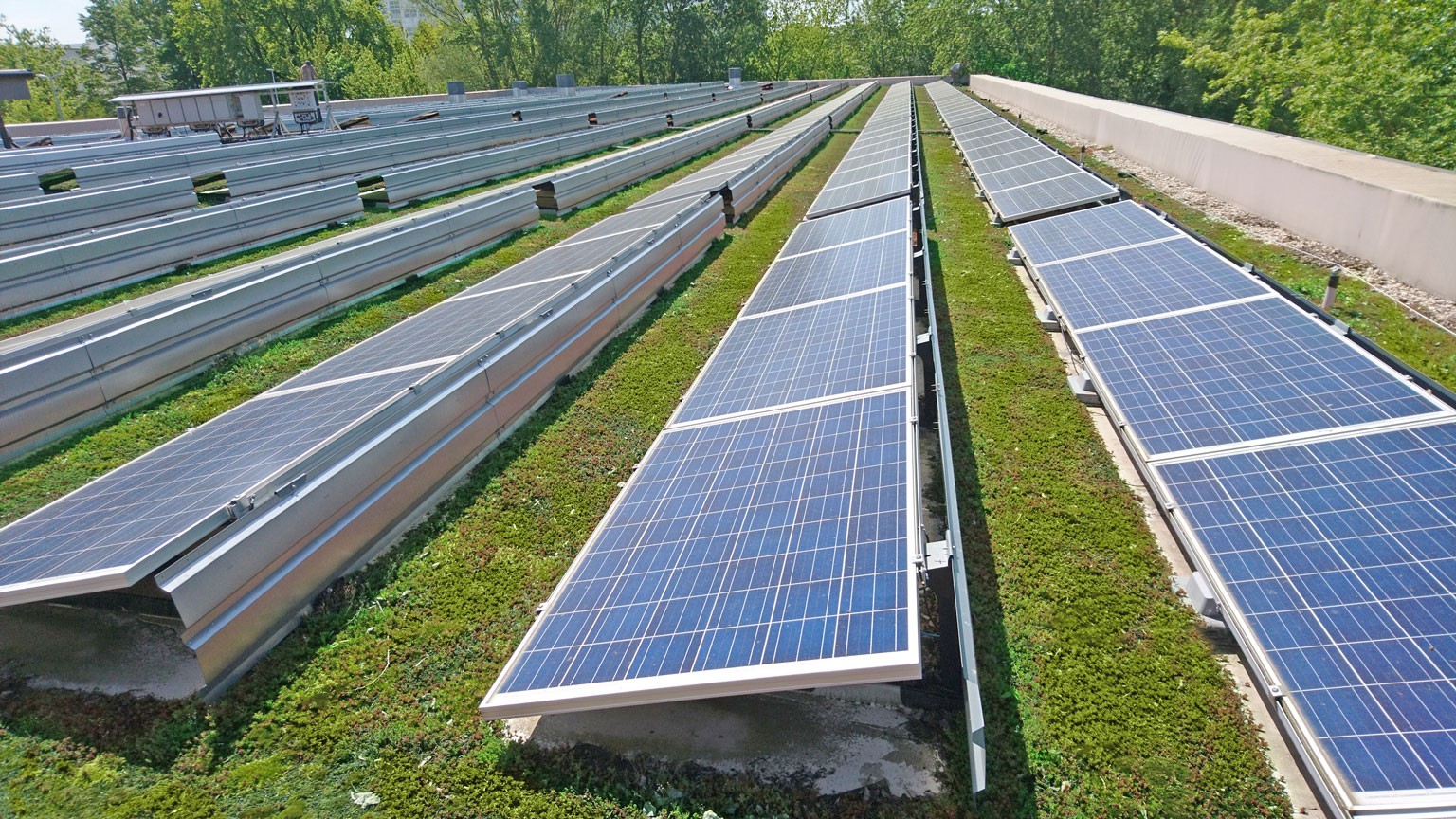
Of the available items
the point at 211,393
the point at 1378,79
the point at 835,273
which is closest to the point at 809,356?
the point at 835,273

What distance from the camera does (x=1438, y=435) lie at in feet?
20.8

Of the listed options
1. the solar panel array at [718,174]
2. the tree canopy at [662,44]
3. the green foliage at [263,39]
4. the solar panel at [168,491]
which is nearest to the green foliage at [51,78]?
the tree canopy at [662,44]

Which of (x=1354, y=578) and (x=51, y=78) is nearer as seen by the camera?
(x=1354, y=578)

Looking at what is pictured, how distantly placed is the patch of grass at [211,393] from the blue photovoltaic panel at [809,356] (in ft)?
24.7

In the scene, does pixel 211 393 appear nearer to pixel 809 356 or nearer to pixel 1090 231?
pixel 809 356

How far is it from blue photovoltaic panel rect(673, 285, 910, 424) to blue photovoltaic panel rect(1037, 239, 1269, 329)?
3.12 m

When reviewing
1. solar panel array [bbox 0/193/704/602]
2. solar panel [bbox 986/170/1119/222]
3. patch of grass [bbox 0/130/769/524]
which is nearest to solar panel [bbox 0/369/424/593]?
solar panel array [bbox 0/193/704/602]

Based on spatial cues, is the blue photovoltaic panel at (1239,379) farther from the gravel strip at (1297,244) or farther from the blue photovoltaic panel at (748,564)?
the gravel strip at (1297,244)

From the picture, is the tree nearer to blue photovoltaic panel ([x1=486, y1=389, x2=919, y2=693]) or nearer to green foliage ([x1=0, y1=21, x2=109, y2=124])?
Result: green foliage ([x1=0, y1=21, x2=109, y2=124])

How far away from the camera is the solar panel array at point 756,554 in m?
4.80

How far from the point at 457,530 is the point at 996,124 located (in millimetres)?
31688

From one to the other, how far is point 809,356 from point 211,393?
31.2 ft

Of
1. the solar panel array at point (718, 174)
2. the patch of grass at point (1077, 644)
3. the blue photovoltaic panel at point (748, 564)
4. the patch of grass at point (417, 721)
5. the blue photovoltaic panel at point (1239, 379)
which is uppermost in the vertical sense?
the solar panel array at point (718, 174)

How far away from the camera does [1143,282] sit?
1131cm
